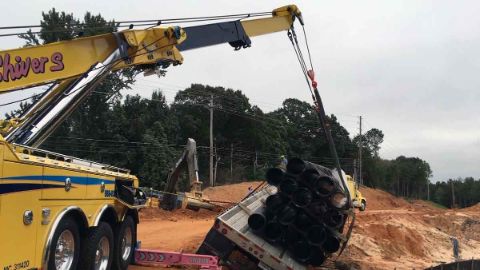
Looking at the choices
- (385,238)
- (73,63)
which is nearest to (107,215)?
(73,63)

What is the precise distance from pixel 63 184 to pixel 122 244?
9.89ft

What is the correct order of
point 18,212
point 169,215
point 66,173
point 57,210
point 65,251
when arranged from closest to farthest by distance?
point 18,212, point 57,210, point 66,173, point 65,251, point 169,215

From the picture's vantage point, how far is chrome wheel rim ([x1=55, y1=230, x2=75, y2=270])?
677 centimetres

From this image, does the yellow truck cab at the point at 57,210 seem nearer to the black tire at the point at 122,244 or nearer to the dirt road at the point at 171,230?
the black tire at the point at 122,244

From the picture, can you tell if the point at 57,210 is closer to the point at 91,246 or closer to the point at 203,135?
the point at 91,246

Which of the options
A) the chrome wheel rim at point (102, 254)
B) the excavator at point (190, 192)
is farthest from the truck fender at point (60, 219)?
the excavator at point (190, 192)

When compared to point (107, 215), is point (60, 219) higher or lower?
higher

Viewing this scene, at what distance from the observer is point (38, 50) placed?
847 centimetres

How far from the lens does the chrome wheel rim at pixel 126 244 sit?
31.7 ft

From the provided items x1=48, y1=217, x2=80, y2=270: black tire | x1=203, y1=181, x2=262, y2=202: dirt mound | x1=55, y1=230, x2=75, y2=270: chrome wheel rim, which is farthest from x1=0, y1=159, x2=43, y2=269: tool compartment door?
x1=203, y1=181, x2=262, y2=202: dirt mound

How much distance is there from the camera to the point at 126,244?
32.6 ft

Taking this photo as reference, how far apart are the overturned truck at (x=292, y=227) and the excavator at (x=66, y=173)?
3.15 ft

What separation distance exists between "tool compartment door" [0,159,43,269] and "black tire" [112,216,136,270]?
124 inches

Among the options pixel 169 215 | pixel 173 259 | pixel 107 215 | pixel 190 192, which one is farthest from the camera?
pixel 169 215
